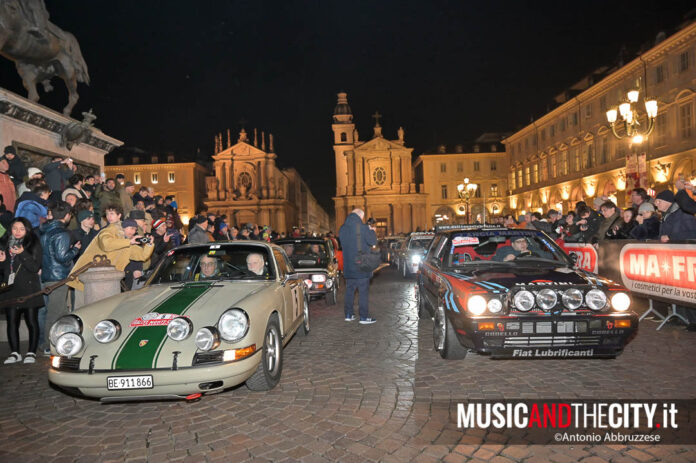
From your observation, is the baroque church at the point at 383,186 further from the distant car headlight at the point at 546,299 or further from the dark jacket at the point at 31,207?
the distant car headlight at the point at 546,299

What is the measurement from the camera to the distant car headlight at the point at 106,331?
380cm

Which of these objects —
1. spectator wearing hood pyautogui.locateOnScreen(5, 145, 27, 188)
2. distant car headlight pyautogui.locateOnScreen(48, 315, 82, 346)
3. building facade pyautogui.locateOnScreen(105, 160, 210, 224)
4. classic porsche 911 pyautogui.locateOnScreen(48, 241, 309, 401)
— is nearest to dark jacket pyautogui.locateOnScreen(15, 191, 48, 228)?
spectator wearing hood pyautogui.locateOnScreen(5, 145, 27, 188)

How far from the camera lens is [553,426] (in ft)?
11.4

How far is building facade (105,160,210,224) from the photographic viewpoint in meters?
66.5

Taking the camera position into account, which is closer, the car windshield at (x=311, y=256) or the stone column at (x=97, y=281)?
the stone column at (x=97, y=281)

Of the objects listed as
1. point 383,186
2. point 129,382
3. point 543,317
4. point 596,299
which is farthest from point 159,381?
point 383,186

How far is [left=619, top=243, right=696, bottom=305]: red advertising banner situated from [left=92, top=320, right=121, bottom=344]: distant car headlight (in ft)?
23.2

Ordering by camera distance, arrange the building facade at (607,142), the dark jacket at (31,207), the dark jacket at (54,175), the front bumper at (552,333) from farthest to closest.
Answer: the building facade at (607,142) < the dark jacket at (54,175) < the dark jacket at (31,207) < the front bumper at (552,333)

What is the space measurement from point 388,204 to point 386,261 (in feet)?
143

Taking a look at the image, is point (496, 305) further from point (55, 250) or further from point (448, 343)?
point (55, 250)

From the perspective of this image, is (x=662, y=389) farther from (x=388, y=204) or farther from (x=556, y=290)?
(x=388, y=204)

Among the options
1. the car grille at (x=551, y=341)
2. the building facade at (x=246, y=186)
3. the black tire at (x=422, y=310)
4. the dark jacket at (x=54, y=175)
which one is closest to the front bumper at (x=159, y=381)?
the car grille at (x=551, y=341)

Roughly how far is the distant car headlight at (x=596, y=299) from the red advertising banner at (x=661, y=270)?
2.64 m

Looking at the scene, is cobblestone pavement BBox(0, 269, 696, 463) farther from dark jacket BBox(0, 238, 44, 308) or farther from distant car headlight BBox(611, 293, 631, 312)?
dark jacket BBox(0, 238, 44, 308)
